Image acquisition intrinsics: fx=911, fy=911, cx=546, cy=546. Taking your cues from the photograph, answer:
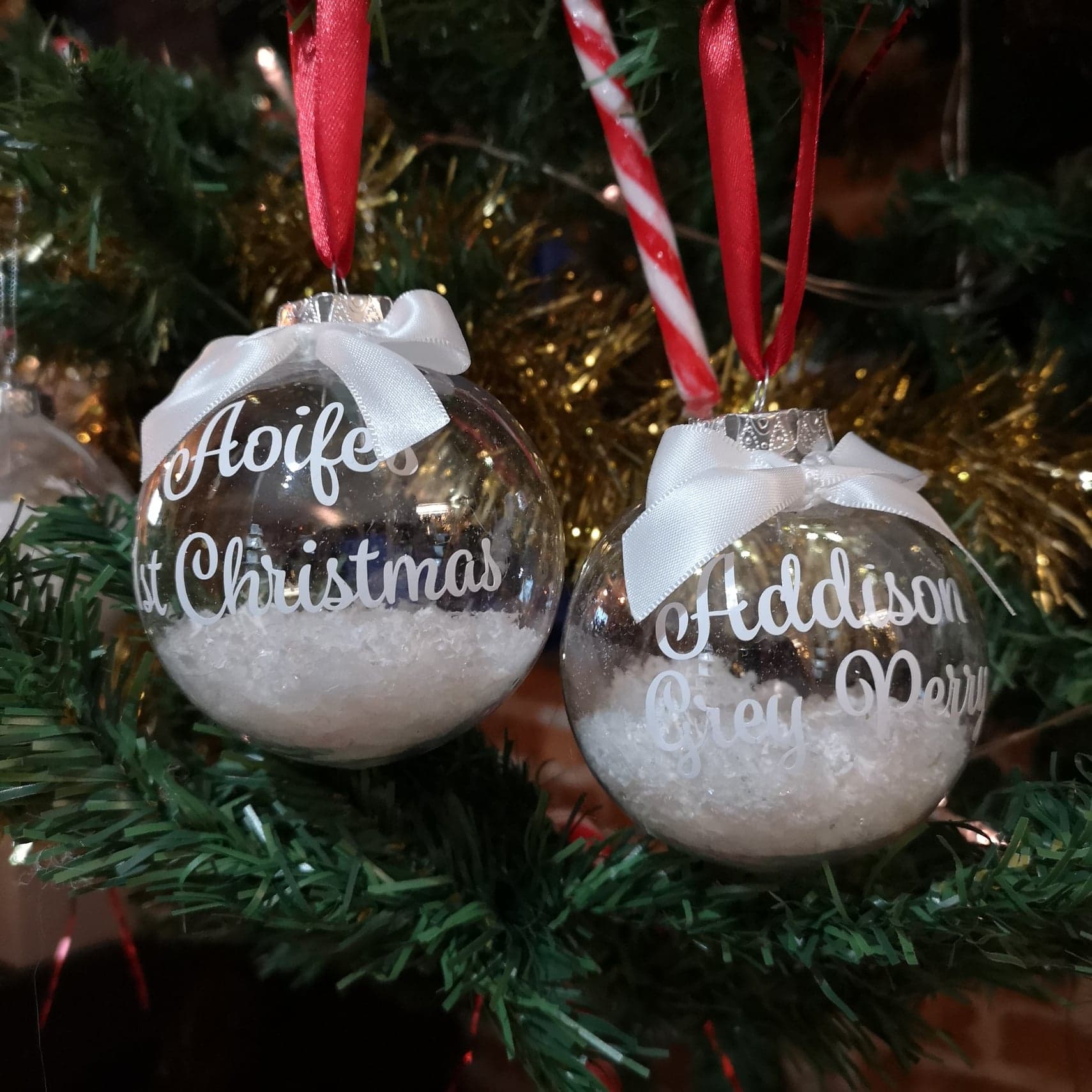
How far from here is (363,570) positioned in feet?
1.08

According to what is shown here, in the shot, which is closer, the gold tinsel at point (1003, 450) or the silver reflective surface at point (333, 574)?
the silver reflective surface at point (333, 574)

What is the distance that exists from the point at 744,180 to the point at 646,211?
3.4 inches

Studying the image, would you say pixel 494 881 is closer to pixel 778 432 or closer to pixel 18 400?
pixel 778 432

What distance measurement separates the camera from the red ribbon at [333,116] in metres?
0.36

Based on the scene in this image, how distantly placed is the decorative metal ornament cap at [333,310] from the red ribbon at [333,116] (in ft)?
0.05

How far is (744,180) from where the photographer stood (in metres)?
0.37

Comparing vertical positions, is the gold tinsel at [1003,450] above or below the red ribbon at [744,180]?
below

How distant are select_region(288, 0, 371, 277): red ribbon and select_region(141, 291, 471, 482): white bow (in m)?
0.04

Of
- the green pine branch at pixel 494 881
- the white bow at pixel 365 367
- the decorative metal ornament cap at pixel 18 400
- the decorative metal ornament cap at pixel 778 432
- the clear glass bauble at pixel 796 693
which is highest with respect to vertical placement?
the decorative metal ornament cap at pixel 18 400

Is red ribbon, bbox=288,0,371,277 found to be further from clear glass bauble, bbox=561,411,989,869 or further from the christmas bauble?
clear glass bauble, bbox=561,411,989,869

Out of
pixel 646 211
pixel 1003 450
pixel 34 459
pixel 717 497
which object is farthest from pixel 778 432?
pixel 34 459

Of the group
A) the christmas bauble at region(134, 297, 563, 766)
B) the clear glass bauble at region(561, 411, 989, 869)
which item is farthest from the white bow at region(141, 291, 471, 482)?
the clear glass bauble at region(561, 411, 989, 869)

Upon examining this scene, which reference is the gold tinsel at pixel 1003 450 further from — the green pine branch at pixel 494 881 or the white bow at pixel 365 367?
the white bow at pixel 365 367

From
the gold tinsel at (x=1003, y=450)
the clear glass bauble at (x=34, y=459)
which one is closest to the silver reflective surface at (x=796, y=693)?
the gold tinsel at (x=1003, y=450)
